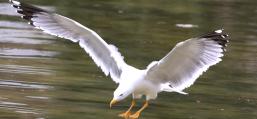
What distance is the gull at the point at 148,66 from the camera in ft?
25.1

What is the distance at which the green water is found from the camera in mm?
8727

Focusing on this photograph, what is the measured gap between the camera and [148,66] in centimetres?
804

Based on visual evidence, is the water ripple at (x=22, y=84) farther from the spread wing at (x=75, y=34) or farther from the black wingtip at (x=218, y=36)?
the black wingtip at (x=218, y=36)

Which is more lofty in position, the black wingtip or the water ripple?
the black wingtip

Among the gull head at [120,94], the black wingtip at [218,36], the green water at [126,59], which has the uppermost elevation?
the black wingtip at [218,36]

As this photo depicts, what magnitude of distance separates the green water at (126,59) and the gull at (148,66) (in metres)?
0.48

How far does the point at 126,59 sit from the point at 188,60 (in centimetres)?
354

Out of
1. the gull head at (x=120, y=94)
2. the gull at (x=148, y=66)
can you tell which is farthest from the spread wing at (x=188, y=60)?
the gull head at (x=120, y=94)

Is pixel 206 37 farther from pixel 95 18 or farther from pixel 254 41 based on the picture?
pixel 95 18

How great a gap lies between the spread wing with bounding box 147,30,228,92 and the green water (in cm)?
54

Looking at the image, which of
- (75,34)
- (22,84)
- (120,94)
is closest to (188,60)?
(120,94)

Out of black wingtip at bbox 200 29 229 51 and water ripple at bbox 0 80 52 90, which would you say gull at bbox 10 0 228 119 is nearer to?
black wingtip at bbox 200 29 229 51

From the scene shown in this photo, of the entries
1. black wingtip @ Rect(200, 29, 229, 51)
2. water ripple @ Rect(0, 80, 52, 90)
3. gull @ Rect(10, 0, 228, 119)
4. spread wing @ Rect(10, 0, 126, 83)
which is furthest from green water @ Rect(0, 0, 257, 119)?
black wingtip @ Rect(200, 29, 229, 51)

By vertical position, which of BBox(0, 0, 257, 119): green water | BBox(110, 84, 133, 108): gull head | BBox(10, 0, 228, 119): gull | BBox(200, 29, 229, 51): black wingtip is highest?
BBox(200, 29, 229, 51): black wingtip
